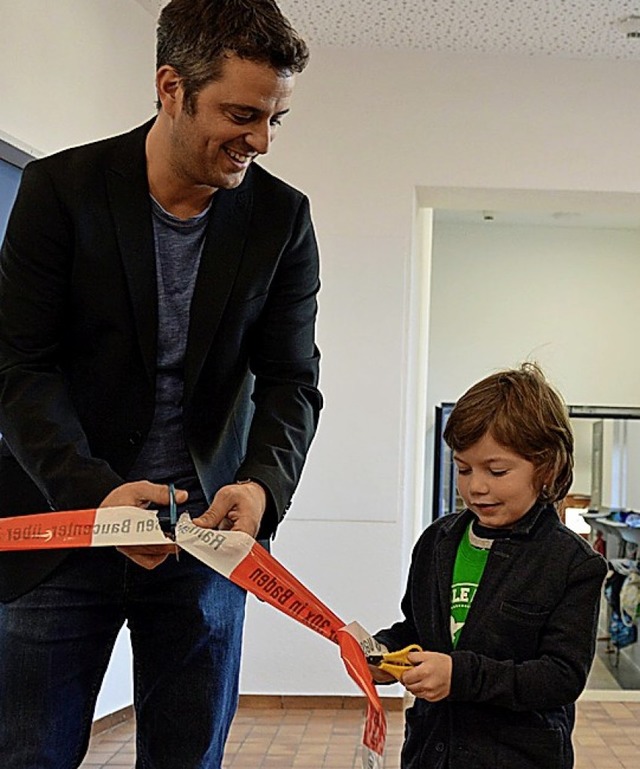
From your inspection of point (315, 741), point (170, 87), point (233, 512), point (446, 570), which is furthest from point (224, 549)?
point (315, 741)

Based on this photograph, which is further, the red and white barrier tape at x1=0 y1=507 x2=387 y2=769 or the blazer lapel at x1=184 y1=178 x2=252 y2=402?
the blazer lapel at x1=184 y1=178 x2=252 y2=402

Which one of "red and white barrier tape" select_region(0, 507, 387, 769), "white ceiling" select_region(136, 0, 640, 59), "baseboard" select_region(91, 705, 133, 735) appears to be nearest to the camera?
"red and white barrier tape" select_region(0, 507, 387, 769)

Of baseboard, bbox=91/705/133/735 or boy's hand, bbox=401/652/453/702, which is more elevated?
boy's hand, bbox=401/652/453/702

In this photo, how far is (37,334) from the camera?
5.48 ft

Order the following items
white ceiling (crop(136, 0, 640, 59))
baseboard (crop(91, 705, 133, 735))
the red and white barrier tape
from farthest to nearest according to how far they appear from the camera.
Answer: white ceiling (crop(136, 0, 640, 59)), baseboard (crop(91, 705, 133, 735)), the red and white barrier tape

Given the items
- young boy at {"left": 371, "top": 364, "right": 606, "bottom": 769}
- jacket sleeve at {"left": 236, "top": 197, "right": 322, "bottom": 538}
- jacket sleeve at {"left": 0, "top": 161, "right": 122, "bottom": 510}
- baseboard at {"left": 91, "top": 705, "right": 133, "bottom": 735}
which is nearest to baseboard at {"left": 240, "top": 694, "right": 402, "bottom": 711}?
baseboard at {"left": 91, "top": 705, "right": 133, "bottom": 735}

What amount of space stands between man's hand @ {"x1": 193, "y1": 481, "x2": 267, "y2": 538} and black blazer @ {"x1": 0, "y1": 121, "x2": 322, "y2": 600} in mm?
63

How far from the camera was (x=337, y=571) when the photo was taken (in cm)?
496

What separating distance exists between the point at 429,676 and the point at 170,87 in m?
0.86

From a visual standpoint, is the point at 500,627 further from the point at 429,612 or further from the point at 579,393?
the point at 579,393

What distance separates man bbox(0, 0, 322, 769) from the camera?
1.60 meters

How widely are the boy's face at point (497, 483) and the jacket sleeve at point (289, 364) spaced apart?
252mm

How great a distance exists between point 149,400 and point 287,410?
0.21 metres

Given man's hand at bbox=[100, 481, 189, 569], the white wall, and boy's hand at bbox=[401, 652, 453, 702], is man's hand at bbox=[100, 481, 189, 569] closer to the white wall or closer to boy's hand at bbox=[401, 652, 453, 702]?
boy's hand at bbox=[401, 652, 453, 702]
